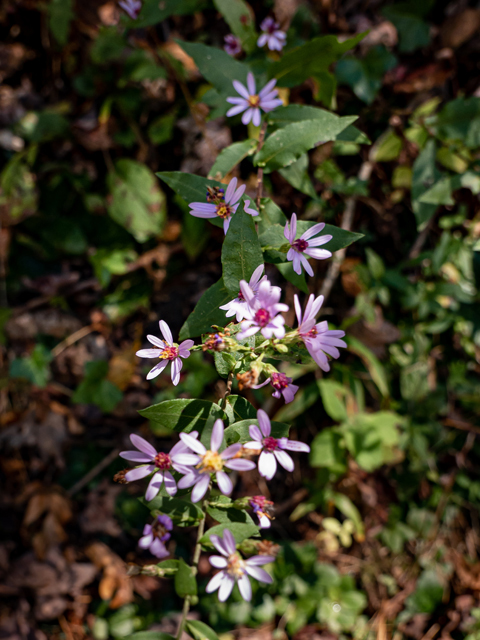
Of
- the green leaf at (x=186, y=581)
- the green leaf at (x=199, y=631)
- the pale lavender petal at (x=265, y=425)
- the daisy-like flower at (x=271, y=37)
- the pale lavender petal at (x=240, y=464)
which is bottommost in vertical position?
the green leaf at (x=199, y=631)

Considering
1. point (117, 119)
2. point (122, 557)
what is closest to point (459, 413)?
point (122, 557)

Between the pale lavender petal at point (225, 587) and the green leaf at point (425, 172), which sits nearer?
the pale lavender petal at point (225, 587)

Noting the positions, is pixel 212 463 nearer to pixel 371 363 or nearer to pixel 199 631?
pixel 199 631

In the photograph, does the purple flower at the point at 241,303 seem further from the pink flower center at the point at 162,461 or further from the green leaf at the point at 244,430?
the pink flower center at the point at 162,461

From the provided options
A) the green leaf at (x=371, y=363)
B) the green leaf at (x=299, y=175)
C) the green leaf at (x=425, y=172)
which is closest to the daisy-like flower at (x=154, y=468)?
the green leaf at (x=299, y=175)

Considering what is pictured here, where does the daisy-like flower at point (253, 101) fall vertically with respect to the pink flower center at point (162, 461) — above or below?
above

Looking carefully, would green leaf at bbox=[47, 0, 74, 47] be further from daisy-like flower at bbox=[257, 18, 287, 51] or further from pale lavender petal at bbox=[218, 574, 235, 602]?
pale lavender petal at bbox=[218, 574, 235, 602]

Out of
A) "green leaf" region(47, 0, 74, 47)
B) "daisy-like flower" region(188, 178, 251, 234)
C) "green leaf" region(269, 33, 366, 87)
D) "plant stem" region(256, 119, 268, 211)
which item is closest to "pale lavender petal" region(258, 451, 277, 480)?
"daisy-like flower" region(188, 178, 251, 234)
